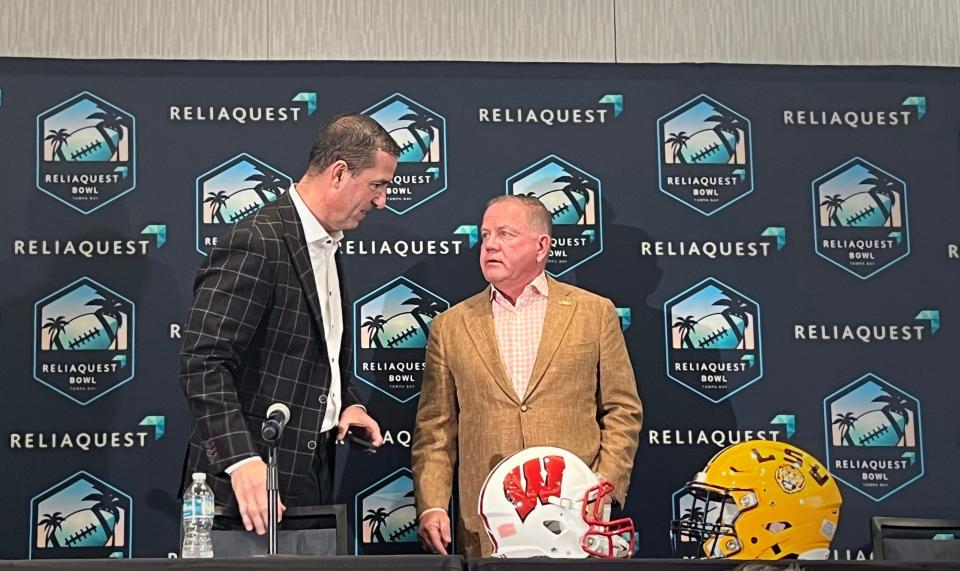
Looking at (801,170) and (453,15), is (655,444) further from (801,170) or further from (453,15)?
(453,15)

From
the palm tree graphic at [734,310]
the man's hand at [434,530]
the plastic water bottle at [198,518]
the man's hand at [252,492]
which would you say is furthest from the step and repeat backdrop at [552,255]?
the man's hand at [252,492]

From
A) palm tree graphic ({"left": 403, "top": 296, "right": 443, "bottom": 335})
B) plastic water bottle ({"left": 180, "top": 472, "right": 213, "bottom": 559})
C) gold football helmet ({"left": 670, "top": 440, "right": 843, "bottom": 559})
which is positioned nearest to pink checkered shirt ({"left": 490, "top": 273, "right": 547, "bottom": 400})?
palm tree graphic ({"left": 403, "top": 296, "right": 443, "bottom": 335})

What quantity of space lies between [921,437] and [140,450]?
2932mm

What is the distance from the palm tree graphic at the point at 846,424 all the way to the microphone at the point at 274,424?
8.63 feet

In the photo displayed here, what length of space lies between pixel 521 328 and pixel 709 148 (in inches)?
49.1

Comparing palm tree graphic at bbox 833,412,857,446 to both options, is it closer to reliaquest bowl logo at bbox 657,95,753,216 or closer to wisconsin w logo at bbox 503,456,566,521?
reliaquest bowl logo at bbox 657,95,753,216

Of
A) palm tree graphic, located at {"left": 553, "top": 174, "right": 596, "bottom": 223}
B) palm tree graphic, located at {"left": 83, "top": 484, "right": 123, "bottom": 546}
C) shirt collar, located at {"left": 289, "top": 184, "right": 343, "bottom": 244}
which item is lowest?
palm tree graphic, located at {"left": 83, "top": 484, "right": 123, "bottom": 546}

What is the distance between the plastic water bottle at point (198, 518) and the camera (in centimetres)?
325

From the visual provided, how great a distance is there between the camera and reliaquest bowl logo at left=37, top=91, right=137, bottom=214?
482 centimetres

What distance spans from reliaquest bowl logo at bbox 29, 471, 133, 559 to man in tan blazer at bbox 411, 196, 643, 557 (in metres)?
1.19

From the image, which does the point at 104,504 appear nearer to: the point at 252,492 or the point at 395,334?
the point at 395,334

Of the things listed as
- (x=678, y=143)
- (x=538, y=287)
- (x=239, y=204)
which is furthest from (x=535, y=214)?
(x=239, y=204)

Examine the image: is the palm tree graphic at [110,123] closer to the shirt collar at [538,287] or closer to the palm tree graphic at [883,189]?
the shirt collar at [538,287]

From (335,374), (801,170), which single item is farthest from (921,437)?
(335,374)
